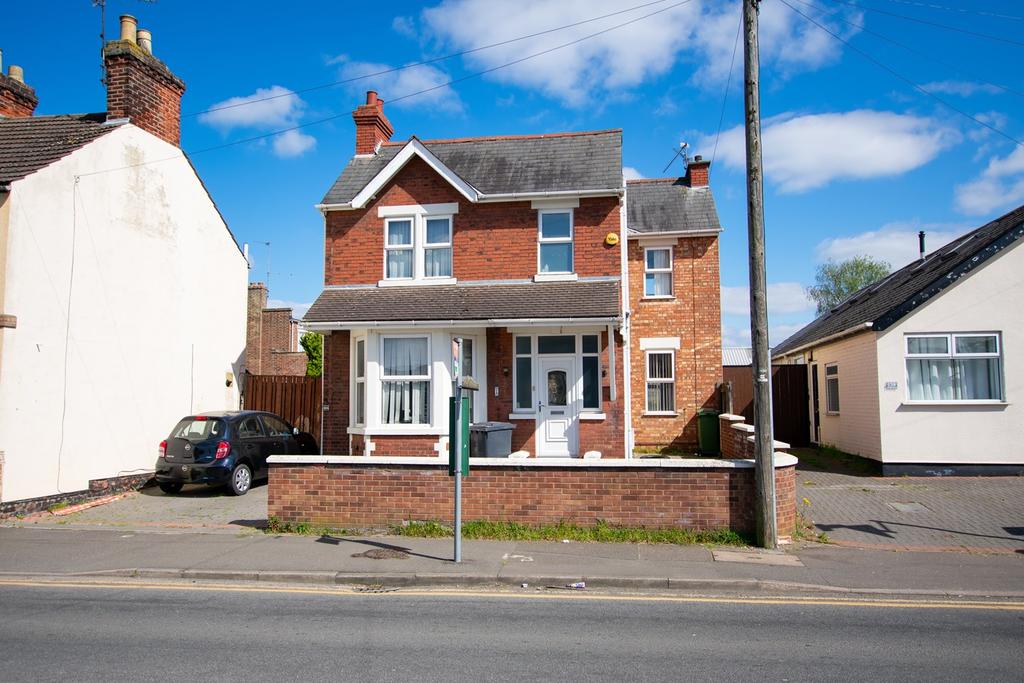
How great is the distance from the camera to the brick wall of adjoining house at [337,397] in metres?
15.9

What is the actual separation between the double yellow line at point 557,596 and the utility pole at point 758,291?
72.7 inches

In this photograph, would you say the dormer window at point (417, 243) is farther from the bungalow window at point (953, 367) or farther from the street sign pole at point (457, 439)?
the bungalow window at point (953, 367)

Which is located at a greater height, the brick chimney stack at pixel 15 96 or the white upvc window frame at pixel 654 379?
the brick chimney stack at pixel 15 96

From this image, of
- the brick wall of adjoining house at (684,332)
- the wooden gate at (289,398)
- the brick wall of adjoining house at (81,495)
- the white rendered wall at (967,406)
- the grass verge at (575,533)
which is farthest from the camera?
the brick wall of adjoining house at (684,332)

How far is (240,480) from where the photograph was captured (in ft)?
46.4

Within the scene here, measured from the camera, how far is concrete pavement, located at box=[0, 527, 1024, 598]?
25.8 feet

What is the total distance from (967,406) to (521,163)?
10.7 metres

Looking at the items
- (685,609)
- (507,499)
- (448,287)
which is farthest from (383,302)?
(685,609)

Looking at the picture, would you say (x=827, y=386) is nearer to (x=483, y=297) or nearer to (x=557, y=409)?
(x=557, y=409)

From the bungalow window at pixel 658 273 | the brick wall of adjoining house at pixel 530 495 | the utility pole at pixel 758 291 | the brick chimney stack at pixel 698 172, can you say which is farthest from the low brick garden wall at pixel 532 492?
the brick chimney stack at pixel 698 172

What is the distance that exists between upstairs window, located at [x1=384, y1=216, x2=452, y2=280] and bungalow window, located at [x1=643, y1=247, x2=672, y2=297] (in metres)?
7.56

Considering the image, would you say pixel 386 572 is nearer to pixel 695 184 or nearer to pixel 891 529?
pixel 891 529

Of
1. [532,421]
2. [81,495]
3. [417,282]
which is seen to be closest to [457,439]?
[532,421]

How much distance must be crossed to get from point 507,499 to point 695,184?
52.2 feet
